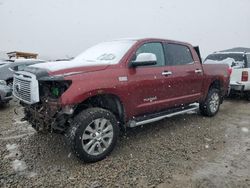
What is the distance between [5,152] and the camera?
434cm

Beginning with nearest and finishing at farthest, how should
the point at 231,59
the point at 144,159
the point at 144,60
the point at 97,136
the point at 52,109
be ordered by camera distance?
the point at 52,109 < the point at 97,136 < the point at 144,159 < the point at 144,60 < the point at 231,59

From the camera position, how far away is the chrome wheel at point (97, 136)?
3.80 metres

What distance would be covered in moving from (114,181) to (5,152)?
6.67ft

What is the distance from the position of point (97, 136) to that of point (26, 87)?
1.26 meters

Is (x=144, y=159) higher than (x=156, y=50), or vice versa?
(x=156, y=50)

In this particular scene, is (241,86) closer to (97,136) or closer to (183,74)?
(183,74)

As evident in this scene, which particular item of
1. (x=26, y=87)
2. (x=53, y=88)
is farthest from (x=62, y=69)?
(x=26, y=87)

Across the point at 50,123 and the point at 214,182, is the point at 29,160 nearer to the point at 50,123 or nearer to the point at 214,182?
the point at 50,123

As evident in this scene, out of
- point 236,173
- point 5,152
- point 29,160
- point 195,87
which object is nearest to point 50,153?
point 29,160

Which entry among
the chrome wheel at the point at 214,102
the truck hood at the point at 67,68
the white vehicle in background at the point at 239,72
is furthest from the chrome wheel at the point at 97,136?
the white vehicle in background at the point at 239,72

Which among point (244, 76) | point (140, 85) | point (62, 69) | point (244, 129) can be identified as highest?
point (62, 69)

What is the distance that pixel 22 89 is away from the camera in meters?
4.07

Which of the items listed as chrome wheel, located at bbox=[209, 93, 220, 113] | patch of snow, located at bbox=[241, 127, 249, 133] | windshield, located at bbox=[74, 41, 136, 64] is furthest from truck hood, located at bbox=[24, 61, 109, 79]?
chrome wheel, located at bbox=[209, 93, 220, 113]

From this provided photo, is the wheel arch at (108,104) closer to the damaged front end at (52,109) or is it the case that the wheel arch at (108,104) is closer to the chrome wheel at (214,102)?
the damaged front end at (52,109)
